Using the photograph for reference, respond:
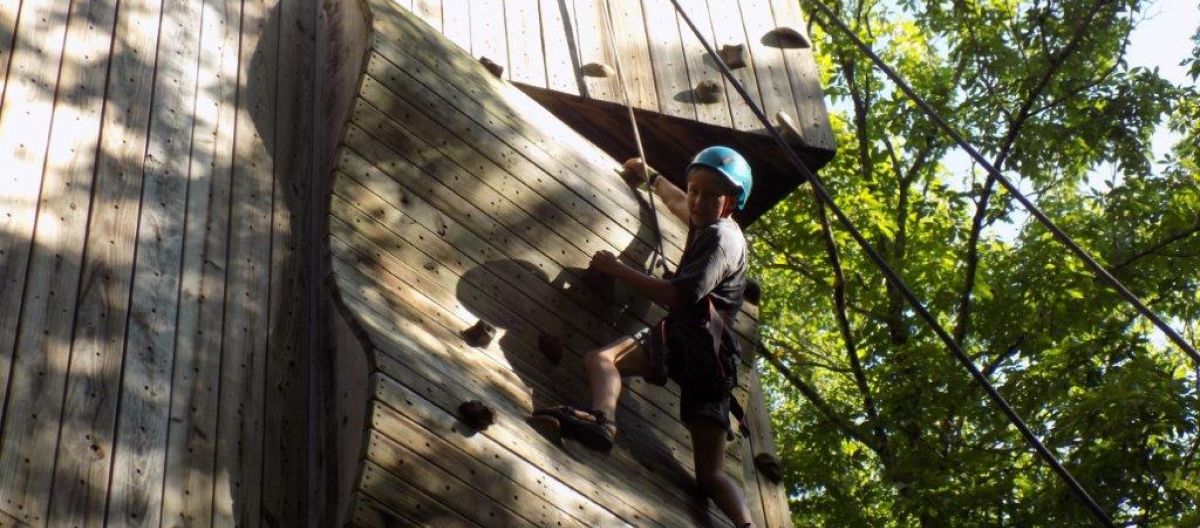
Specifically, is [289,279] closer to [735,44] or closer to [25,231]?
[25,231]

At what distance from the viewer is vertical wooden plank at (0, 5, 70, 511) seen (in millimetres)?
4422

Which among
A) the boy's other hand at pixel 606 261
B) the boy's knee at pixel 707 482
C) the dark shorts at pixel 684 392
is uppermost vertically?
the boy's other hand at pixel 606 261

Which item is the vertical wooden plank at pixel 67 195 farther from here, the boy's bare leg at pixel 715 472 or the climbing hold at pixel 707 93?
the climbing hold at pixel 707 93

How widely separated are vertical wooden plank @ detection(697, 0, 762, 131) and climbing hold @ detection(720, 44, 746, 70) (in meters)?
0.03

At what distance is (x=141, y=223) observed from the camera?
5.38 metres

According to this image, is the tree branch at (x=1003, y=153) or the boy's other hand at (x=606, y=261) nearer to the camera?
the boy's other hand at (x=606, y=261)

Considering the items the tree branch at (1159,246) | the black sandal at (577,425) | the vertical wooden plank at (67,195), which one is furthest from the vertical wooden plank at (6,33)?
the tree branch at (1159,246)

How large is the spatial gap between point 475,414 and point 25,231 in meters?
1.63

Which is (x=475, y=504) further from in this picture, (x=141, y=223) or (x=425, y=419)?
(x=141, y=223)

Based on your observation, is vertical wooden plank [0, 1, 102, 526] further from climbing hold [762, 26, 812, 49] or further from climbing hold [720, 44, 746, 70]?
climbing hold [762, 26, 812, 49]

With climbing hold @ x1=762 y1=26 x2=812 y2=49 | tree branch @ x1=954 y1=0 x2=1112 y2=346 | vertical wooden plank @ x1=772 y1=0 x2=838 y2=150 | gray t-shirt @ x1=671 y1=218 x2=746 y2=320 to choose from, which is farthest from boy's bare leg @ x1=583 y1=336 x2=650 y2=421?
tree branch @ x1=954 y1=0 x2=1112 y2=346

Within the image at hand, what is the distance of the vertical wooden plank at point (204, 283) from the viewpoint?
4.80 metres

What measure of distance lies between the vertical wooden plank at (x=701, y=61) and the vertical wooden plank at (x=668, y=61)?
0.10ft

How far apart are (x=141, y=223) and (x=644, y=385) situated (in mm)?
2206
